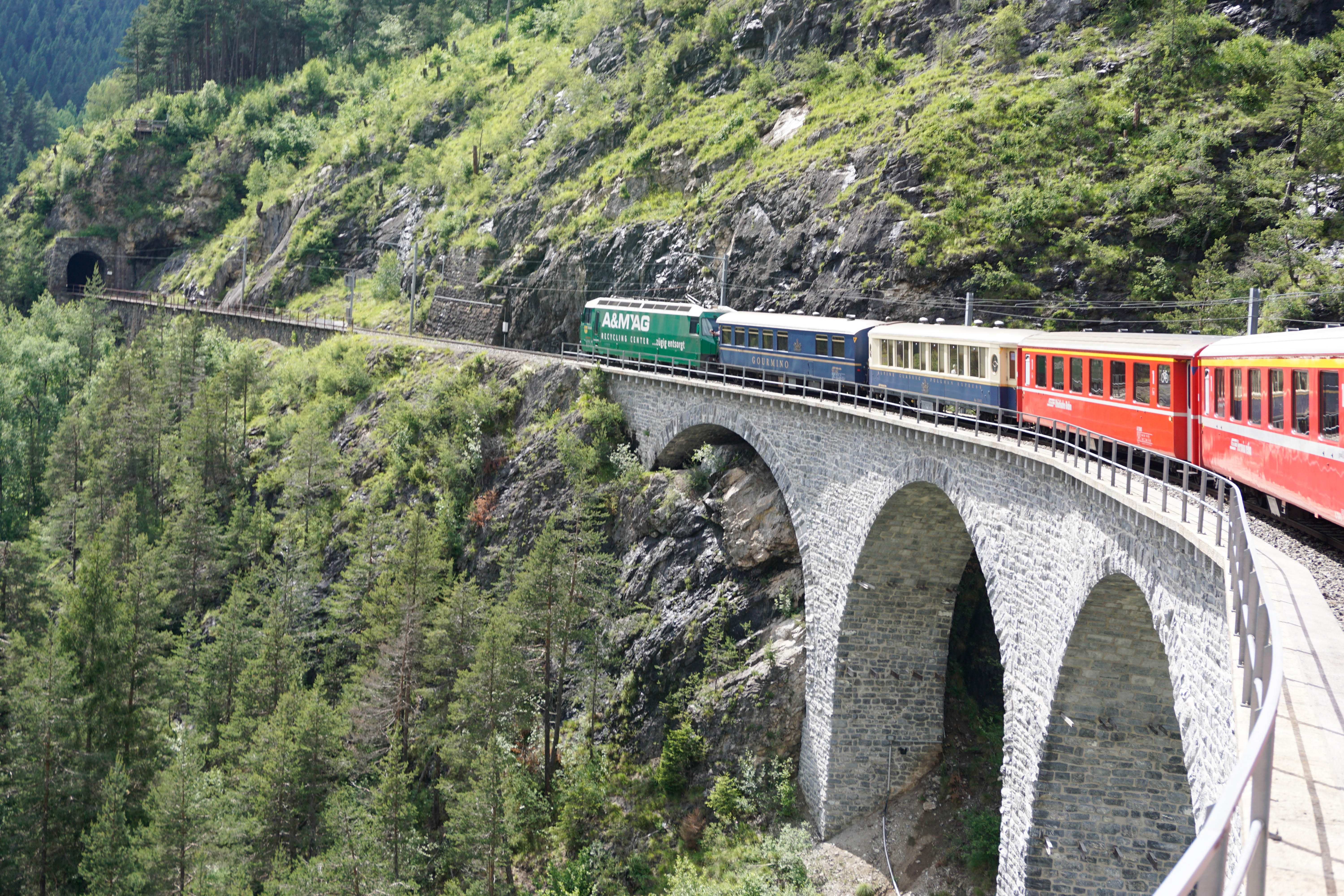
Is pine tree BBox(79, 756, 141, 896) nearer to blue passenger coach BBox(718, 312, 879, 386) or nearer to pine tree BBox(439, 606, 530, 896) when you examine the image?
pine tree BBox(439, 606, 530, 896)

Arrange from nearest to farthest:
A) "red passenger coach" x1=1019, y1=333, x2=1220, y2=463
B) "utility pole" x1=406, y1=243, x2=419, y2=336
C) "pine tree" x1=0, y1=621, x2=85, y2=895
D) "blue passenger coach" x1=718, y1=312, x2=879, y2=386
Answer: "red passenger coach" x1=1019, y1=333, x2=1220, y2=463 → "pine tree" x1=0, y1=621, x2=85, y2=895 → "blue passenger coach" x1=718, y1=312, x2=879, y2=386 → "utility pole" x1=406, y1=243, x2=419, y2=336

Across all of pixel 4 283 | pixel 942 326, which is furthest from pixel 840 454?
pixel 4 283

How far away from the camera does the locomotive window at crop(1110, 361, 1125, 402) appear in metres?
21.1

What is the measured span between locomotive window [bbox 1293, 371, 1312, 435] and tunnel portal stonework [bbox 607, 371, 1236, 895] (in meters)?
2.57

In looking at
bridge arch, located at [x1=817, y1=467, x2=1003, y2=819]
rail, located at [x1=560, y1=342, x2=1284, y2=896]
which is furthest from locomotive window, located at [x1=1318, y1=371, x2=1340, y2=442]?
bridge arch, located at [x1=817, y1=467, x2=1003, y2=819]

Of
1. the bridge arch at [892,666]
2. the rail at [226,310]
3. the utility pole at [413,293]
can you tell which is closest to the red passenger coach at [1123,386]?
the bridge arch at [892,666]

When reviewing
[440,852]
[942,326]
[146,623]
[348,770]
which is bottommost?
[440,852]

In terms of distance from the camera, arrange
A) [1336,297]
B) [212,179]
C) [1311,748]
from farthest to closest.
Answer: [212,179]
[1336,297]
[1311,748]

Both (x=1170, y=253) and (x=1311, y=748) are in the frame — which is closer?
(x=1311, y=748)

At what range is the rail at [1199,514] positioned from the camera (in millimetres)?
4461

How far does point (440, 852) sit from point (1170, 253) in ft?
105

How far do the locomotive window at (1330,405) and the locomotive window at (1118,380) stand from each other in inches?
261

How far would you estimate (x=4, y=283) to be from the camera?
96312 millimetres

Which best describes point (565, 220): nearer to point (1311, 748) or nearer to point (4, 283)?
point (1311, 748)
